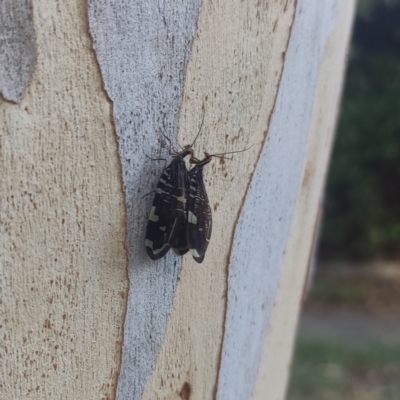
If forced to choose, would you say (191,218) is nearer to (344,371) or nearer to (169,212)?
(169,212)

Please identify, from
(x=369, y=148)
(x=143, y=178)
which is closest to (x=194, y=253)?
(x=143, y=178)

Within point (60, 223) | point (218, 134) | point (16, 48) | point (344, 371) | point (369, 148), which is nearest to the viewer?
point (16, 48)

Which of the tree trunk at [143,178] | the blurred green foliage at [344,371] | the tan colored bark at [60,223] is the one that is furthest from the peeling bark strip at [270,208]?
the blurred green foliage at [344,371]

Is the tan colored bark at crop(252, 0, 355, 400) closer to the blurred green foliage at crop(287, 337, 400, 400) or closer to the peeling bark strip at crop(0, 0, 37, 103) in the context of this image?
the peeling bark strip at crop(0, 0, 37, 103)

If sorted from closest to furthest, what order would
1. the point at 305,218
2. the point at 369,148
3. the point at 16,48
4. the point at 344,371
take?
the point at 16,48
the point at 305,218
the point at 344,371
the point at 369,148

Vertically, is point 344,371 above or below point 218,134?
below

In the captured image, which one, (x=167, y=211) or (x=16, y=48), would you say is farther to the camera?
(x=167, y=211)

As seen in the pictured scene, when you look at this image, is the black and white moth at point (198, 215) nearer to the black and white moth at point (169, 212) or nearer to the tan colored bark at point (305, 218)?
the black and white moth at point (169, 212)

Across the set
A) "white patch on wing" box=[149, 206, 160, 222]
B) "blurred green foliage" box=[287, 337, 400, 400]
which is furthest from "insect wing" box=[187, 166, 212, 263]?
"blurred green foliage" box=[287, 337, 400, 400]
